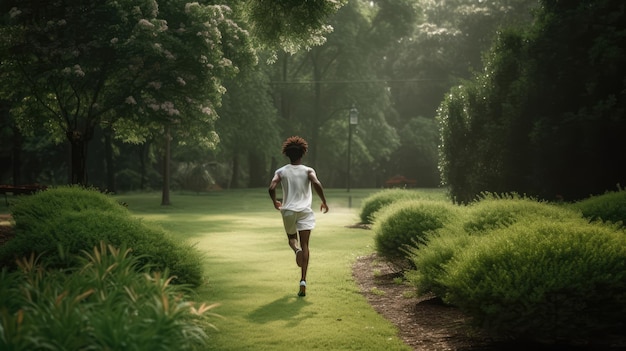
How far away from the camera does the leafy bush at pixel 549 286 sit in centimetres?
700

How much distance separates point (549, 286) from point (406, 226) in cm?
624

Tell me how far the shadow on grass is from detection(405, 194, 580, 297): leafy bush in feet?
5.60

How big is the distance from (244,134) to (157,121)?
21782mm

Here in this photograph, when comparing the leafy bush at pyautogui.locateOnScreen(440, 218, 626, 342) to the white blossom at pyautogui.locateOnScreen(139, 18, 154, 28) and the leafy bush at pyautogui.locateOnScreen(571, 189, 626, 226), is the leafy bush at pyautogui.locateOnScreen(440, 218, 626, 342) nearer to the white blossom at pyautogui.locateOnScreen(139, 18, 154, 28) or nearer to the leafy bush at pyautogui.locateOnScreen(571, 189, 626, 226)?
the leafy bush at pyautogui.locateOnScreen(571, 189, 626, 226)

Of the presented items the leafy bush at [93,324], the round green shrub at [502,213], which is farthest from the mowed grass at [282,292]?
the leafy bush at [93,324]

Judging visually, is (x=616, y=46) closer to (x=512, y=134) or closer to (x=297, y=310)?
(x=512, y=134)

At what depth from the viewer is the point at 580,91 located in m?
19.2

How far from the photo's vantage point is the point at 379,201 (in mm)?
23328

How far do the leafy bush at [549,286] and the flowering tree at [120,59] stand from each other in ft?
53.1

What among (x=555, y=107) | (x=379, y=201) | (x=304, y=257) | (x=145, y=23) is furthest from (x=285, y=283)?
(x=145, y=23)

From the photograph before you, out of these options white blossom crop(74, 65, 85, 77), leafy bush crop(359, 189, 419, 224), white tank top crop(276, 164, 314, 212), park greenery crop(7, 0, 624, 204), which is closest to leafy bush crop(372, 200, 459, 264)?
white tank top crop(276, 164, 314, 212)

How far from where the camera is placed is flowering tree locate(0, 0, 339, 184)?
22.0 m

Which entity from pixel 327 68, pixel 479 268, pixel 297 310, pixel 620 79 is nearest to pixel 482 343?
pixel 479 268

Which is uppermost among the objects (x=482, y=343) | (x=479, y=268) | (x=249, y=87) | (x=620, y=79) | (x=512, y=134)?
(x=249, y=87)
